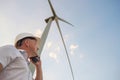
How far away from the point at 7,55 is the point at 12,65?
0.71 feet

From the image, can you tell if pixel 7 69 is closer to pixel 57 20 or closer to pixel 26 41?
pixel 26 41

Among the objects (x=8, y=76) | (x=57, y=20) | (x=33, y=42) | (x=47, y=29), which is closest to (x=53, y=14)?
(x=57, y=20)

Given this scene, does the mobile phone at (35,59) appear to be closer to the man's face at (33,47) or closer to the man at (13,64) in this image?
the man's face at (33,47)

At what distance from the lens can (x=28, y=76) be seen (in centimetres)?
505

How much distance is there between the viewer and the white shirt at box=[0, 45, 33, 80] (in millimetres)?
4816

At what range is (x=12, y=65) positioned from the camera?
16.1 feet

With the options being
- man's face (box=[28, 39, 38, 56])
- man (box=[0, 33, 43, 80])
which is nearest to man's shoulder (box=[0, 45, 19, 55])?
man (box=[0, 33, 43, 80])

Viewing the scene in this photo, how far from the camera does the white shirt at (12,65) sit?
4.82 m

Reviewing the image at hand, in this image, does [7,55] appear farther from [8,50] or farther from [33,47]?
[33,47]

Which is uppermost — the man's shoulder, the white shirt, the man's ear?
the man's ear

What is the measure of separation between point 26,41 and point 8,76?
4.49 feet

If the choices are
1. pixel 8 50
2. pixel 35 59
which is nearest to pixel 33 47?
pixel 35 59

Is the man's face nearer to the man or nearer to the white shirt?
the man

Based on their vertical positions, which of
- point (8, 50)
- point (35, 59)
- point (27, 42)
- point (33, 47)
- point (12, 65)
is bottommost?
point (12, 65)
